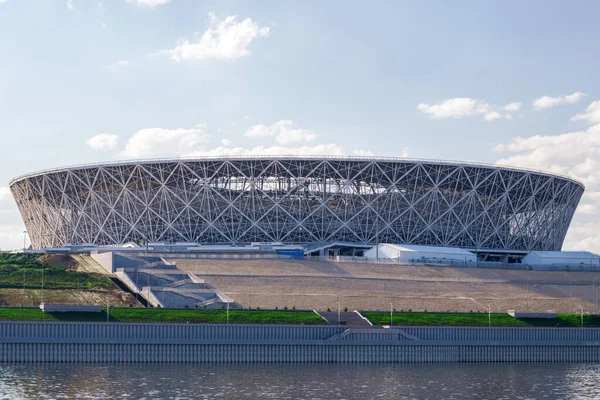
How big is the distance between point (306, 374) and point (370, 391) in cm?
678

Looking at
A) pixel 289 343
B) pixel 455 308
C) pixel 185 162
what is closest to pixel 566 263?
pixel 455 308

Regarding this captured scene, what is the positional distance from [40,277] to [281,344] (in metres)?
25.5

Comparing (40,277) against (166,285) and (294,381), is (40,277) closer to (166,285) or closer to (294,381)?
(166,285)

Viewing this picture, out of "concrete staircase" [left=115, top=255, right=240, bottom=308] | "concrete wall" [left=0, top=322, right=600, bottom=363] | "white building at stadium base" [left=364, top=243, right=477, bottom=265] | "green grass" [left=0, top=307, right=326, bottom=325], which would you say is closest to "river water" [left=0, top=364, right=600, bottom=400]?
"concrete wall" [left=0, top=322, right=600, bottom=363]

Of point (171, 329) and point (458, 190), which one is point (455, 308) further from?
point (458, 190)

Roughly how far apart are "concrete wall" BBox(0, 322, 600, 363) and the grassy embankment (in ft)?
52.1

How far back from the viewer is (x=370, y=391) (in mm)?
41781

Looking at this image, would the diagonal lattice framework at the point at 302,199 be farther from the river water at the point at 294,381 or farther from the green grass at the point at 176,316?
the river water at the point at 294,381

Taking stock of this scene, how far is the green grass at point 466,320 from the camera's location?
6075cm

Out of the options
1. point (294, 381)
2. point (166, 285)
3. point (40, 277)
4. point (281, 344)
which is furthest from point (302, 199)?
point (294, 381)

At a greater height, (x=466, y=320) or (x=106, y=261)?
(x=106, y=261)

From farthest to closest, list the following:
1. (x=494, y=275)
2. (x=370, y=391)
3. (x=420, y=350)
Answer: (x=494, y=275) → (x=420, y=350) → (x=370, y=391)

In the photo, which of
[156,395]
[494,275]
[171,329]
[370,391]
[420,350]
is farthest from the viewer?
[494,275]

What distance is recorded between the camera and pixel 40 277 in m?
71.2
